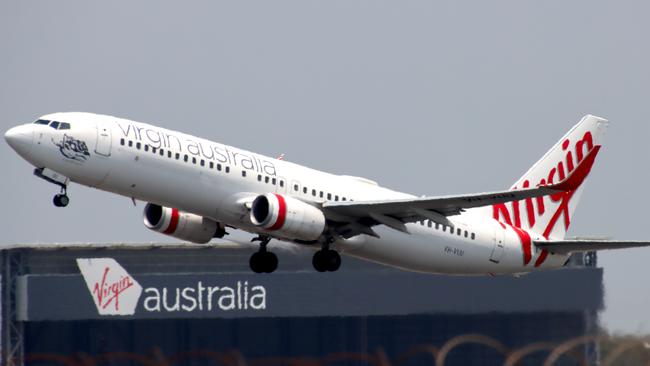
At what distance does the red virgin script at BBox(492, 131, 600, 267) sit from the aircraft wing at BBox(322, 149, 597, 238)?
6.04 meters

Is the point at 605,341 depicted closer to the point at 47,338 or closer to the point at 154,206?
the point at 154,206

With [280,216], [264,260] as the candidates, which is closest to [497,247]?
[264,260]

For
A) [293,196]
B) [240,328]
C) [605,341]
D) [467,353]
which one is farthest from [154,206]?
[240,328]

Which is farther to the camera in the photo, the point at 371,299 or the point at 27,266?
the point at 27,266

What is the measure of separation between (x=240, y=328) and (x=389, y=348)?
10076mm

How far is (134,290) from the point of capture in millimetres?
86812

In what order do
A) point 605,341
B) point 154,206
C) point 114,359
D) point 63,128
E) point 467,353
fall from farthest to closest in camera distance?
point 114,359, point 467,353, point 605,341, point 154,206, point 63,128

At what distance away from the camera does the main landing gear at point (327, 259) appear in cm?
5281

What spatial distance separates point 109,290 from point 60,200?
36.2 metres

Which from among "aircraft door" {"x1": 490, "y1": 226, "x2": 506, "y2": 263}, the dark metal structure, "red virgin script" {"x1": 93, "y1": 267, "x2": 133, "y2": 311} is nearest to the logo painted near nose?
"aircraft door" {"x1": 490, "y1": 226, "x2": 506, "y2": 263}

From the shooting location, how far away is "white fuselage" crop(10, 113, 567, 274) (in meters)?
49.2

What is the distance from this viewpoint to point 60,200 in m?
49.2

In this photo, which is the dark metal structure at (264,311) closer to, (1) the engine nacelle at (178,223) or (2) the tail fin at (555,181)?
(2) the tail fin at (555,181)

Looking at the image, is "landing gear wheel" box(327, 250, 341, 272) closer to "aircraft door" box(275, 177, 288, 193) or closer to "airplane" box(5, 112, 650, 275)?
"airplane" box(5, 112, 650, 275)
